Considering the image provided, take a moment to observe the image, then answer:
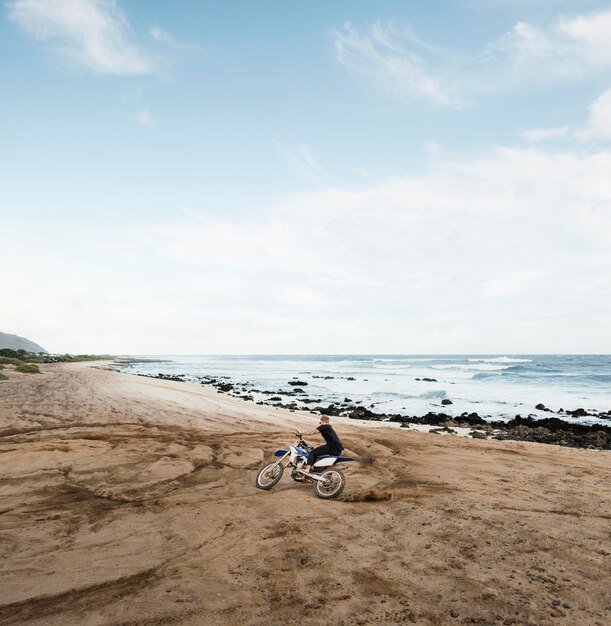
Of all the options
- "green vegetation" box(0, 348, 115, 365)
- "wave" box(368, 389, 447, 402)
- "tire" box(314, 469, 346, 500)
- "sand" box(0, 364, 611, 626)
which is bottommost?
"wave" box(368, 389, 447, 402)

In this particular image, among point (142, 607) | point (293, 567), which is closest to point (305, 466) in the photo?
point (293, 567)

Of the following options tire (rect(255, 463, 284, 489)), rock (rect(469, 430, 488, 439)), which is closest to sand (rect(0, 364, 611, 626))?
tire (rect(255, 463, 284, 489))

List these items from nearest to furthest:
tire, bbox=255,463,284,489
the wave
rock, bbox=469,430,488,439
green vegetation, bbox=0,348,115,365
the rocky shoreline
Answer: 1. tire, bbox=255,463,284,489
2. the rocky shoreline
3. rock, bbox=469,430,488,439
4. the wave
5. green vegetation, bbox=0,348,115,365

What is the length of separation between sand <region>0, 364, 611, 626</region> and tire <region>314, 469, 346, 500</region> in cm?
33

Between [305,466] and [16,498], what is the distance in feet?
20.9

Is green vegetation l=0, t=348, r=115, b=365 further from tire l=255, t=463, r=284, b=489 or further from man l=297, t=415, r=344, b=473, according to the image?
man l=297, t=415, r=344, b=473

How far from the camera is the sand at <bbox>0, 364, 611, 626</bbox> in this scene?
16.8ft

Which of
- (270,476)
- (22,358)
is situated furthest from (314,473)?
(22,358)

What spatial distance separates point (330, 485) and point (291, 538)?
→ 7.98 feet

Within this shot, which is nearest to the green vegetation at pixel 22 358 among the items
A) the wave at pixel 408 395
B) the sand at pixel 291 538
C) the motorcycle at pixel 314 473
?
the sand at pixel 291 538

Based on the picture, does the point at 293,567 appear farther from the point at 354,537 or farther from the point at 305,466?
the point at 305,466

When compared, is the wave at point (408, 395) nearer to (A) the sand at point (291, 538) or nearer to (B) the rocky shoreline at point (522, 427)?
(B) the rocky shoreline at point (522, 427)

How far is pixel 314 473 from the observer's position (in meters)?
9.62

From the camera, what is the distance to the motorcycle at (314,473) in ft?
30.6
